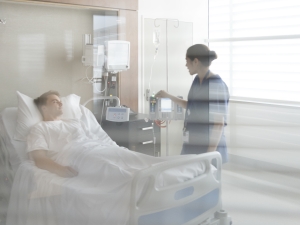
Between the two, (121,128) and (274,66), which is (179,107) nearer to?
(121,128)

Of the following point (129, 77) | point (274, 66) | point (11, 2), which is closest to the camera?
point (274, 66)

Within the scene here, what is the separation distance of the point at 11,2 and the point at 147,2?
12.6 inches

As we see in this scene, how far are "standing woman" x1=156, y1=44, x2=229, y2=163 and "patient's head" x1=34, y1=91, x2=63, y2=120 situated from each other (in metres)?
0.25

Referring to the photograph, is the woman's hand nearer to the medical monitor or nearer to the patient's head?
the medical monitor

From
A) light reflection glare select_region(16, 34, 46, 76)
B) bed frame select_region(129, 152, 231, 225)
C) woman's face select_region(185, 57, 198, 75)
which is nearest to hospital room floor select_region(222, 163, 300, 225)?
bed frame select_region(129, 152, 231, 225)

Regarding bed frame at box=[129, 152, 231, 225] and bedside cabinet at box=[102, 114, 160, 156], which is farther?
bedside cabinet at box=[102, 114, 160, 156]

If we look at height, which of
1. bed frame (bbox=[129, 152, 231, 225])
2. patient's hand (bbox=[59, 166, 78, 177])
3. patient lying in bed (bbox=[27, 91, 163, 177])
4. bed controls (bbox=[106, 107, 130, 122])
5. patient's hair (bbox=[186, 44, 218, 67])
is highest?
patient's hair (bbox=[186, 44, 218, 67])

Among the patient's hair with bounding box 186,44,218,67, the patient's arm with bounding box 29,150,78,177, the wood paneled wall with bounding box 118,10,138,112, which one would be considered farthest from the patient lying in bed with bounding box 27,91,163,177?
the patient's hair with bounding box 186,44,218,67

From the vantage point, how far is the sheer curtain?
663 millimetres

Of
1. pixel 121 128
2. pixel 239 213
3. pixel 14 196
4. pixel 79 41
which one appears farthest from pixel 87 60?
pixel 239 213

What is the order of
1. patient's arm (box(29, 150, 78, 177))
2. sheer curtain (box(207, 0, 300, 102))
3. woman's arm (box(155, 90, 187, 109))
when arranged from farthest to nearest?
1. woman's arm (box(155, 90, 187, 109))
2. patient's arm (box(29, 150, 78, 177))
3. sheer curtain (box(207, 0, 300, 102))

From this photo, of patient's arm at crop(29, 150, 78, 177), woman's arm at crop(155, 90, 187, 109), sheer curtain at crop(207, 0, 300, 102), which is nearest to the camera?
sheer curtain at crop(207, 0, 300, 102)

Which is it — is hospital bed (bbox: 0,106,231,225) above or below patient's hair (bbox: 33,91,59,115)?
below

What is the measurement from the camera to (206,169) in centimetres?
85
